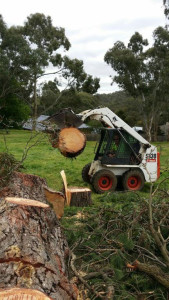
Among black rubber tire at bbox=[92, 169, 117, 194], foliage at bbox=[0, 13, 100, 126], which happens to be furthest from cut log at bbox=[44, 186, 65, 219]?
foliage at bbox=[0, 13, 100, 126]

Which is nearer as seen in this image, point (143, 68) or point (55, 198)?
point (55, 198)

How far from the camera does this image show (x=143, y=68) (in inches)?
1119

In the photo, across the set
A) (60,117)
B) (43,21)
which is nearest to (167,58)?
(43,21)

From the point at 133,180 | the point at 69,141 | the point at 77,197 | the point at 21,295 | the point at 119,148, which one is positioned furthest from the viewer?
the point at 133,180

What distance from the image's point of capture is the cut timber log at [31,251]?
2486 mm

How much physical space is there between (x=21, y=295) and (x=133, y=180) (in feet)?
21.4

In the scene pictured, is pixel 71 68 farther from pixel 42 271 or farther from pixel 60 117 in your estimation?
pixel 42 271

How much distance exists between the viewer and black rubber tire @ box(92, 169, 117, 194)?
8148 mm

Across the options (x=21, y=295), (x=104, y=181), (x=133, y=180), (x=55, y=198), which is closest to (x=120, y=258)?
(x=55, y=198)

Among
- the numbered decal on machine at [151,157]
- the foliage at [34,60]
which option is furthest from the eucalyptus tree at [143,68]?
the numbered decal on machine at [151,157]

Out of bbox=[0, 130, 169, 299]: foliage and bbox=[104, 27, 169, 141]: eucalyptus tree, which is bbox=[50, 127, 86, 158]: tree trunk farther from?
bbox=[104, 27, 169, 141]: eucalyptus tree

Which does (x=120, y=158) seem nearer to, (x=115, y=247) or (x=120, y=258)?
(x=115, y=247)

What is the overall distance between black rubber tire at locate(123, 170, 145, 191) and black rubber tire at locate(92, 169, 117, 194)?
11.2 inches

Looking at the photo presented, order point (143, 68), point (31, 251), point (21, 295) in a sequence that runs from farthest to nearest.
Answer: point (143, 68) → point (31, 251) → point (21, 295)
